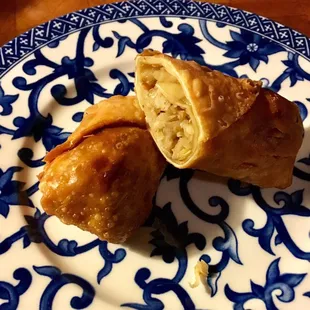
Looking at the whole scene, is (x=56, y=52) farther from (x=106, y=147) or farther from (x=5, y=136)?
(x=106, y=147)

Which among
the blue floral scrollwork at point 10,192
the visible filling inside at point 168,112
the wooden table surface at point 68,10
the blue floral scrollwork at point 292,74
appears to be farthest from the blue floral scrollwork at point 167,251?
the wooden table surface at point 68,10

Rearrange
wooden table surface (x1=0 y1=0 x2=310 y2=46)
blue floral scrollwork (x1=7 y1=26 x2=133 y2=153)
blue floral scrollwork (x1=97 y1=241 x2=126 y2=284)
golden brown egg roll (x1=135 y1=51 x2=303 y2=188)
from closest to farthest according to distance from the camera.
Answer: golden brown egg roll (x1=135 y1=51 x2=303 y2=188)
blue floral scrollwork (x1=97 y1=241 x2=126 y2=284)
blue floral scrollwork (x1=7 y1=26 x2=133 y2=153)
wooden table surface (x1=0 y1=0 x2=310 y2=46)

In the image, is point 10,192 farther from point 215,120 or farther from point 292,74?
point 292,74

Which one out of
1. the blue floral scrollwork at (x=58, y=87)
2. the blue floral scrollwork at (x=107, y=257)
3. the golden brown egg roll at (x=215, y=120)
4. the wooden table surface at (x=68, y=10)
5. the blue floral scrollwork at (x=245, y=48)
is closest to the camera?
the golden brown egg roll at (x=215, y=120)

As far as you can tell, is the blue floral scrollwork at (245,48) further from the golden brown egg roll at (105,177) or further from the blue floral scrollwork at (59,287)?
the blue floral scrollwork at (59,287)

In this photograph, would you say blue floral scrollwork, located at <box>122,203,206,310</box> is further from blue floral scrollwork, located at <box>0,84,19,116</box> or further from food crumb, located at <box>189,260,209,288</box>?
blue floral scrollwork, located at <box>0,84,19,116</box>

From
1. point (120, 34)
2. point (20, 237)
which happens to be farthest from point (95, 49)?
point (20, 237)

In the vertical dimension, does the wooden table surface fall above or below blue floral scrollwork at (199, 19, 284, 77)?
above

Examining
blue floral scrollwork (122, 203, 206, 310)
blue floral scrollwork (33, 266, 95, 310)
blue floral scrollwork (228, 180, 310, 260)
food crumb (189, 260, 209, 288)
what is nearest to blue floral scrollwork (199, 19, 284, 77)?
blue floral scrollwork (228, 180, 310, 260)
